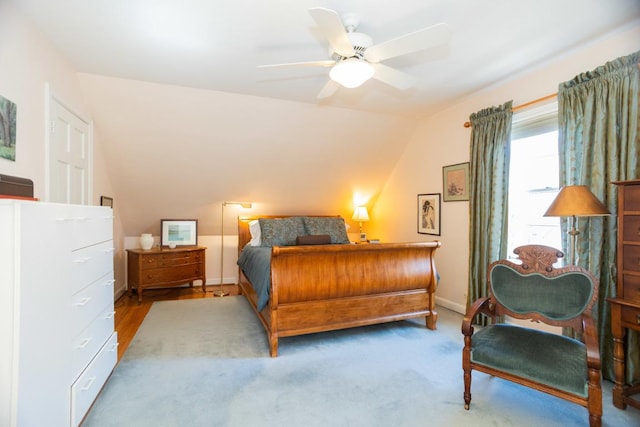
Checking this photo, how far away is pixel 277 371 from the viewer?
2301 millimetres

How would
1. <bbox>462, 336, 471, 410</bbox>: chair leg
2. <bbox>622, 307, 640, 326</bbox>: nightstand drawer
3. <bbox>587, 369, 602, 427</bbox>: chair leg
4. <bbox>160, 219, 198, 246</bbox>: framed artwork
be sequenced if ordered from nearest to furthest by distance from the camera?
<bbox>587, 369, 602, 427</bbox>: chair leg → <bbox>622, 307, 640, 326</bbox>: nightstand drawer → <bbox>462, 336, 471, 410</bbox>: chair leg → <bbox>160, 219, 198, 246</bbox>: framed artwork

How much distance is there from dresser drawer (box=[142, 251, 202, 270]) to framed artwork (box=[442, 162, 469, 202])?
141 inches

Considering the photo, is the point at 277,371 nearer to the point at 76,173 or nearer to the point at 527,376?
the point at 527,376

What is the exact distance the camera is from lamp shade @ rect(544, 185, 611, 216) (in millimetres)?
1969

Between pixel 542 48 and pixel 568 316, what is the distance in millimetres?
2031

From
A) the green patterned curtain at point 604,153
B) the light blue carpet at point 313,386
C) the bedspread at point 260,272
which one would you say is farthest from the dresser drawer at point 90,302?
the green patterned curtain at point 604,153

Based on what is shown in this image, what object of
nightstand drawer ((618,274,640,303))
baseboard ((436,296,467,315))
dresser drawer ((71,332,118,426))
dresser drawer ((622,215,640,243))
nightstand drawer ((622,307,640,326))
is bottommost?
baseboard ((436,296,467,315))

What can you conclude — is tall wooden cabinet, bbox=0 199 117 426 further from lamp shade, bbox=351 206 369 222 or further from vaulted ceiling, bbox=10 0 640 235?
lamp shade, bbox=351 206 369 222

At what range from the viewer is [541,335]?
195 centimetres

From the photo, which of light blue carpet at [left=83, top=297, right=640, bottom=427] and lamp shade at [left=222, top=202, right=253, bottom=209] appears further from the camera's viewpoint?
lamp shade at [left=222, top=202, right=253, bottom=209]

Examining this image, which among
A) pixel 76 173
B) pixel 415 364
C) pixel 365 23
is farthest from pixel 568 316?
pixel 76 173

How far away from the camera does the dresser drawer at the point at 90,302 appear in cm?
163

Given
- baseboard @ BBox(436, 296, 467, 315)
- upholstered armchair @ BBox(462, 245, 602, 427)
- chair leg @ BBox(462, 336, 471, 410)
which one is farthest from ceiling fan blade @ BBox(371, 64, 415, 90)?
baseboard @ BBox(436, 296, 467, 315)

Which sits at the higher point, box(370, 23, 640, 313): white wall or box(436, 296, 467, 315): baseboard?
box(370, 23, 640, 313): white wall
